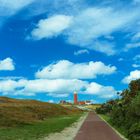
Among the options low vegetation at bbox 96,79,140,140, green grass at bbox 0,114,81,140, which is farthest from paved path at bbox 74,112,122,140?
green grass at bbox 0,114,81,140

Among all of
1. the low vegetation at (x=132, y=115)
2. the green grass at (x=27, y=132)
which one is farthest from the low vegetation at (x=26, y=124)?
the low vegetation at (x=132, y=115)

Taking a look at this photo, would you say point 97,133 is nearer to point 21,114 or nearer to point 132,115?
point 132,115

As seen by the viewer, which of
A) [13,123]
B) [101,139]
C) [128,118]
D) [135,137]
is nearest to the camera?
[135,137]

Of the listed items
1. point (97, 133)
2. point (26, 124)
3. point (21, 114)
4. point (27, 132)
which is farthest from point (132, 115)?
point (21, 114)

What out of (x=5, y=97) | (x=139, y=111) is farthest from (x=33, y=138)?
(x=5, y=97)

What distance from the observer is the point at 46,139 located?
32375 mm

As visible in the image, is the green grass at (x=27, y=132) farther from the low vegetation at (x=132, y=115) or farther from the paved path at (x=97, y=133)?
the low vegetation at (x=132, y=115)

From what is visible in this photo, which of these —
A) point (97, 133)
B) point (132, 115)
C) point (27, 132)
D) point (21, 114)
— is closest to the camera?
point (132, 115)

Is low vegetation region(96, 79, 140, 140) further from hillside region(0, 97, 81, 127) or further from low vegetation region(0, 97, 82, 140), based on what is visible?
hillside region(0, 97, 81, 127)

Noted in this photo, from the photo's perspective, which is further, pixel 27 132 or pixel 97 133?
pixel 27 132

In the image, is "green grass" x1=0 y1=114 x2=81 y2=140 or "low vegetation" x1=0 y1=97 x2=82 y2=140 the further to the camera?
"low vegetation" x1=0 y1=97 x2=82 y2=140

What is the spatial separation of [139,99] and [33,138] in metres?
8.78

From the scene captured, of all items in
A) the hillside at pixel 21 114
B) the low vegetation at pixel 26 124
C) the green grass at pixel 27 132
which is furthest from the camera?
the hillside at pixel 21 114

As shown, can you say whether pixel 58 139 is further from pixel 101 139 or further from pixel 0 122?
pixel 0 122
